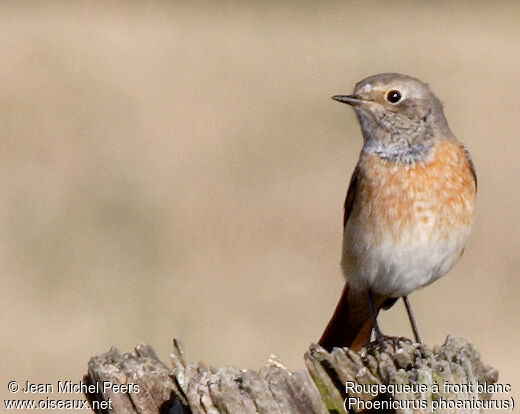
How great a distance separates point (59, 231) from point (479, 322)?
4.43m

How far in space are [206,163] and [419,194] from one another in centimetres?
814

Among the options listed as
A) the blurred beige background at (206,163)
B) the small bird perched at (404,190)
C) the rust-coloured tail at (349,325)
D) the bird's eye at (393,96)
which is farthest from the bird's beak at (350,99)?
the blurred beige background at (206,163)

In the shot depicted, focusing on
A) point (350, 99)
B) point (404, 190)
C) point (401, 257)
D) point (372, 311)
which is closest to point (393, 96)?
point (350, 99)

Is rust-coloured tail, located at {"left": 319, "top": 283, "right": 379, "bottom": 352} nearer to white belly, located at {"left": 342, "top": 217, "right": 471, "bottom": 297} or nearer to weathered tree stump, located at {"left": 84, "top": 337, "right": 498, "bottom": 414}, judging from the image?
white belly, located at {"left": 342, "top": 217, "right": 471, "bottom": 297}

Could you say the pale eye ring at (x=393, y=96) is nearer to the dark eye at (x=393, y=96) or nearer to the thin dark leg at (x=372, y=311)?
the dark eye at (x=393, y=96)

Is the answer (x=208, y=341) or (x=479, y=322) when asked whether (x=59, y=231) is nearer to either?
(x=208, y=341)

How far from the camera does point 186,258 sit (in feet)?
45.2

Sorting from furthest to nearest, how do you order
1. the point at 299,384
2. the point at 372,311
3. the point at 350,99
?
1. the point at 372,311
2. the point at 350,99
3. the point at 299,384

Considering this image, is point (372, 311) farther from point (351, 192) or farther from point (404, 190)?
point (404, 190)

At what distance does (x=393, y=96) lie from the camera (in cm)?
785

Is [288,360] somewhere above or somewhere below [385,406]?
below

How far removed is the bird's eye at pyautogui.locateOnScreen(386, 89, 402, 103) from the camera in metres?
7.84

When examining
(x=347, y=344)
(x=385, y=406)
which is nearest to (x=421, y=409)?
(x=385, y=406)

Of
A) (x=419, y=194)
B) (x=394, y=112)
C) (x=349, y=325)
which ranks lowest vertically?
(x=349, y=325)
